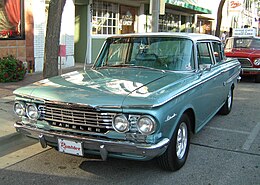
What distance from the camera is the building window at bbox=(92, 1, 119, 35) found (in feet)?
48.0

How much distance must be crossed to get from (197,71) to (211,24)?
28146 mm

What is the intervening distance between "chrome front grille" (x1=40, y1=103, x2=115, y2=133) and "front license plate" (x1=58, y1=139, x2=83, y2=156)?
0.48 feet

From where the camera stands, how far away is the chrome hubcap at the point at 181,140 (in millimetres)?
4075

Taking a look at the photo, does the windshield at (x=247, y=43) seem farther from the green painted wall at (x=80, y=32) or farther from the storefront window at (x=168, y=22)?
the storefront window at (x=168, y=22)

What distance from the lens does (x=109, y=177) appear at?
3.89 meters

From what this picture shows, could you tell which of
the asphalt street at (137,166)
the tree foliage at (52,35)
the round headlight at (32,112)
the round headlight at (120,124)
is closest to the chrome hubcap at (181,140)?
the asphalt street at (137,166)

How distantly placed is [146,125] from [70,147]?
902 millimetres

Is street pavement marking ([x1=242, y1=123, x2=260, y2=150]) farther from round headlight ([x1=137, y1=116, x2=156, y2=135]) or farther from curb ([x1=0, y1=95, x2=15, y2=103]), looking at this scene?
curb ([x1=0, y1=95, x2=15, y2=103])

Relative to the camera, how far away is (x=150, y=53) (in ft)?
16.1

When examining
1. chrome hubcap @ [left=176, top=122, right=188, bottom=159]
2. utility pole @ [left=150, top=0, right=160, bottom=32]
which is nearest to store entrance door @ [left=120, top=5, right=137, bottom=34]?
utility pole @ [left=150, top=0, right=160, bottom=32]

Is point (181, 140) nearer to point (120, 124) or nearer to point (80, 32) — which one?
point (120, 124)

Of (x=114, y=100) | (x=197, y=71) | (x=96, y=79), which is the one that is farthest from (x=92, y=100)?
(x=197, y=71)

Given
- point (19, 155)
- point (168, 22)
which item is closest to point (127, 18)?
point (168, 22)

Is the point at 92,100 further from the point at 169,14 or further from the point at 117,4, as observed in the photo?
the point at 169,14
